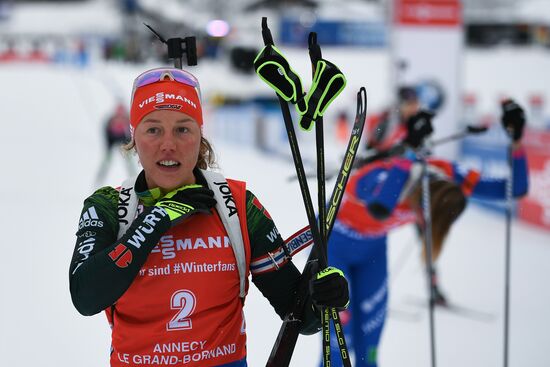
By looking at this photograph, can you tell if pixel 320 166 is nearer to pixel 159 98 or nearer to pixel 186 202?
pixel 186 202

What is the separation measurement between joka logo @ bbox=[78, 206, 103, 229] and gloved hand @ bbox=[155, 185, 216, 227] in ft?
0.54

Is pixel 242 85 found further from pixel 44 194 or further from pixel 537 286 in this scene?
pixel 537 286

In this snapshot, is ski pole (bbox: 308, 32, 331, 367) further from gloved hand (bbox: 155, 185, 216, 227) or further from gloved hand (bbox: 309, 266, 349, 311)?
gloved hand (bbox: 155, 185, 216, 227)

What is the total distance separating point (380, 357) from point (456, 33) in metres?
7.54

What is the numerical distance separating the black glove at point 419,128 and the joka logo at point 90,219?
6.38 ft

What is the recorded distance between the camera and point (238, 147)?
63.8 ft

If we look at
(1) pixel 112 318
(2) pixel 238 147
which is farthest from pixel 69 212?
(2) pixel 238 147

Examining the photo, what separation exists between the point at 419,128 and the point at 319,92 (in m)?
1.68

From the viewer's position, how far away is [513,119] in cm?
335

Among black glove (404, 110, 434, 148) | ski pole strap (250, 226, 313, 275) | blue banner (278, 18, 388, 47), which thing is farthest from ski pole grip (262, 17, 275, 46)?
blue banner (278, 18, 388, 47)

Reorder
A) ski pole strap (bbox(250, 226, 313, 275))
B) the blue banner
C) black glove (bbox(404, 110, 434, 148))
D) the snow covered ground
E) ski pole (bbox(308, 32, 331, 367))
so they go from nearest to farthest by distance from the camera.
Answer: ski pole (bbox(308, 32, 331, 367)), ski pole strap (bbox(250, 226, 313, 275)), black glove (bbox(404, 110, 434, 148)), the snow covered ground, the blue banner

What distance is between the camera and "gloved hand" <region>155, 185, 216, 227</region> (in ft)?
5.50

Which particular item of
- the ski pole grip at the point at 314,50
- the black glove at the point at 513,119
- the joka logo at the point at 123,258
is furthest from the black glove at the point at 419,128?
the joka logo at the point at 123,258

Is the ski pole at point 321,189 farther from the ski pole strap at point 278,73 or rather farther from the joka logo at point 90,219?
the joka logo at point 90,219
